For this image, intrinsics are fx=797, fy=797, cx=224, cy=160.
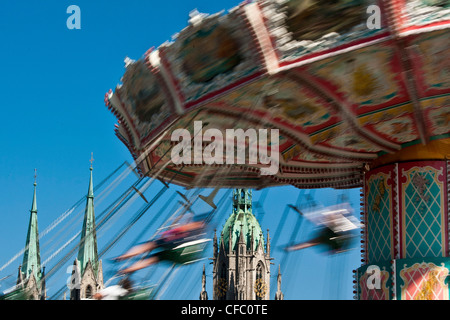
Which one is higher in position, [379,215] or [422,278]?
[379,215]

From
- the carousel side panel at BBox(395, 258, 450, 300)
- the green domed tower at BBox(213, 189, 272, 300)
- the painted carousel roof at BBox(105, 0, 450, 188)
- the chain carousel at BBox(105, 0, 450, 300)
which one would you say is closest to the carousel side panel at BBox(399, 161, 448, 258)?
the chain carousel at BBox(105, 0, 450, 300)

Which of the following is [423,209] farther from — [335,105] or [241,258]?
[241,258]

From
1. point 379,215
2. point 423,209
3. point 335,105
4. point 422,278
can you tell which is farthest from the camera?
point 379,215

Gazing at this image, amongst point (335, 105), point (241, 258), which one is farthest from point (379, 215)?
point (241, 258)

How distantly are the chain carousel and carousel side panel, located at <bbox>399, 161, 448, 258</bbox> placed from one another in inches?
0.6

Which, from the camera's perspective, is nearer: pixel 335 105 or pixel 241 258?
pixel 335 105

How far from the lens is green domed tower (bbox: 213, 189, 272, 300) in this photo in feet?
262

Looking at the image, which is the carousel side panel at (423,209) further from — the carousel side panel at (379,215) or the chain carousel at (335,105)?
the carousel side panel at (379,215)

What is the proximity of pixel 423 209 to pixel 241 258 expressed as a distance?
6904 cm

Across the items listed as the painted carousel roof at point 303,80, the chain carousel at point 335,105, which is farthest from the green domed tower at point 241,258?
the painted carousel roof at point 303,80

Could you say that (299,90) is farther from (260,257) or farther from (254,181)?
(260,257)

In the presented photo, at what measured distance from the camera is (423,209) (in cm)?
1152

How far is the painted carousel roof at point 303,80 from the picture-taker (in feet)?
27.8
